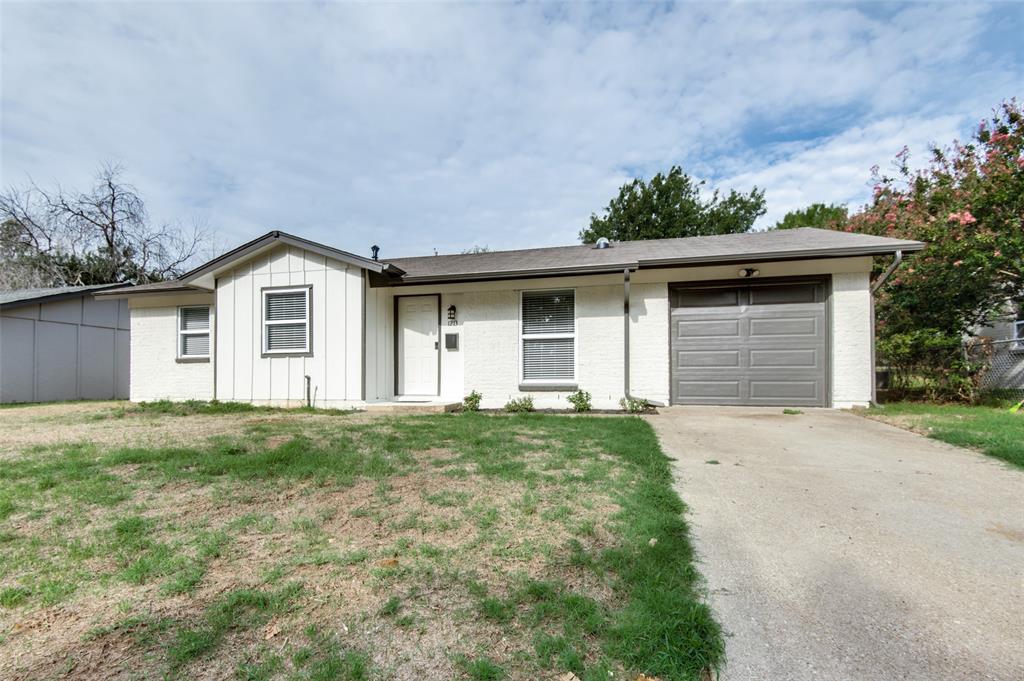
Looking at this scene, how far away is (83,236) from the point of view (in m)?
21.4

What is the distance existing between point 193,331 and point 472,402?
6.95 metres

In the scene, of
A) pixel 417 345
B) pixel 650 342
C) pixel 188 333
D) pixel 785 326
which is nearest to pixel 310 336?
pixel 417 345

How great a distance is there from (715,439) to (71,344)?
17401 millimetres

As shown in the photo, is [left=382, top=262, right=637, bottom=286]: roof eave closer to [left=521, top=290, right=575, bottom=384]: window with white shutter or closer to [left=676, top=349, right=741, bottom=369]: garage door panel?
[left=521, top=290, right=575, bottom=384]: window with white shutter

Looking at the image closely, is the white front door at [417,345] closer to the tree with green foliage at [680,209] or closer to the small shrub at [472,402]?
the small shrub at [472,402]

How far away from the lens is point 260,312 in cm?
902

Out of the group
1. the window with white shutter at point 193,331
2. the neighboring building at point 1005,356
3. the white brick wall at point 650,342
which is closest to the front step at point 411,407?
the white brick wall at point 650,342

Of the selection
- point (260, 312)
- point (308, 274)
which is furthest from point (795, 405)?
point (260, 312)

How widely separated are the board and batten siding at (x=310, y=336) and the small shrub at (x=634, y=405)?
4.96 m

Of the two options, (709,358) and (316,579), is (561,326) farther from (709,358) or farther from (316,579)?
(316,579)

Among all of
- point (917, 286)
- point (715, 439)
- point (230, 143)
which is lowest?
point (715, 439)

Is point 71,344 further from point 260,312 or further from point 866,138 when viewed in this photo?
point 866,138

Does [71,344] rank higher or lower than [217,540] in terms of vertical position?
higher

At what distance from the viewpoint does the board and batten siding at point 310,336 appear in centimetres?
857
